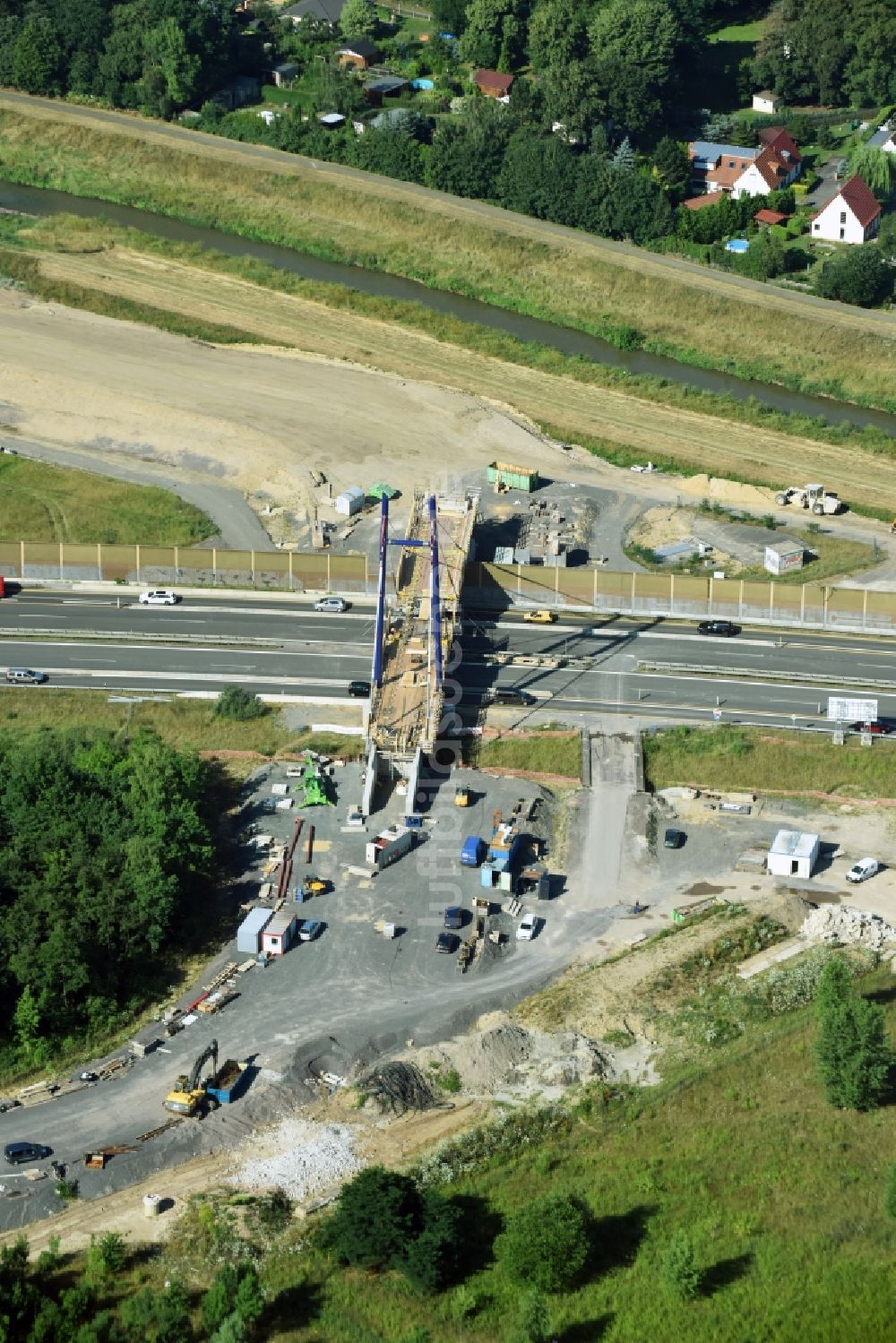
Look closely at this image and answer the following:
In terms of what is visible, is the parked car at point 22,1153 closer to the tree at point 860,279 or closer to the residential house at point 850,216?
the tree at point 860,279

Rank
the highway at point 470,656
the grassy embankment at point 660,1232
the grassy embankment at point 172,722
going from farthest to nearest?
the highway at point 470,656 < the grassy embankment at point 172,722 < the grassy embankment at point 660,1232

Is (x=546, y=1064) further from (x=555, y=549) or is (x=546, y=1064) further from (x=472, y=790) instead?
(x=555, y=549)

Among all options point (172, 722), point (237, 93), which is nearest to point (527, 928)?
point (172, 722)

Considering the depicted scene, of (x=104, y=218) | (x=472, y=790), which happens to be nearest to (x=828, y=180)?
(x=104, y=218)

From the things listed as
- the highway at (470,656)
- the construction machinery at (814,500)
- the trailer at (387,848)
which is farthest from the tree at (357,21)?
the trailer at (387,848)

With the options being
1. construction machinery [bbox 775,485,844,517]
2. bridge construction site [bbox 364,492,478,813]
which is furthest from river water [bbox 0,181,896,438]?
bridge construction site [bbox 364,492,478,813]
